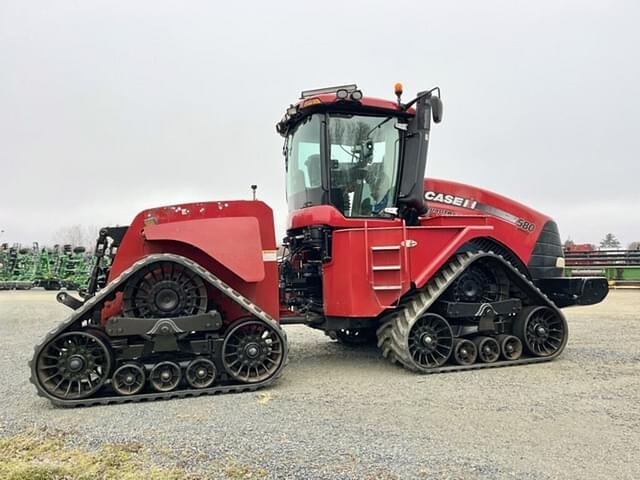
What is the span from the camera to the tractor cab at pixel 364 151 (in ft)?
19.3

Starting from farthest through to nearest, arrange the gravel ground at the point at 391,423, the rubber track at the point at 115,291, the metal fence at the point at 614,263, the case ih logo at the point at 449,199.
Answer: the metal fence at the point at 614,263 < the case ih logo at the point at 449,199 < the rubber track at the point at 115,291 < the gravel ground at the point at 391,423

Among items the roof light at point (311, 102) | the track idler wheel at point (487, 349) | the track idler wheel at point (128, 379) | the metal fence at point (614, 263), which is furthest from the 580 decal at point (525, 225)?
the metal fence at point (614, 263)

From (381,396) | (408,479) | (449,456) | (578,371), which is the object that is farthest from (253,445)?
(578,371)

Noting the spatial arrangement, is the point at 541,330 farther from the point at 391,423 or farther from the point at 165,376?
the point at 165,376

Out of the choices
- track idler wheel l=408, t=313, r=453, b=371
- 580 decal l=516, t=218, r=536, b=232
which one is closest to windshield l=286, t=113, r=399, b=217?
track idler wheel l=408, t=313, r=453, b=371

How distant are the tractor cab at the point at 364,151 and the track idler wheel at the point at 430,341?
4.28 feet

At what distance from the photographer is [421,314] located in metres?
5.50

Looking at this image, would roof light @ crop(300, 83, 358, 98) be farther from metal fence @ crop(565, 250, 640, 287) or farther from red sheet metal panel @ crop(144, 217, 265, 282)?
metal fence @ crop(565, 250, 640, 287)

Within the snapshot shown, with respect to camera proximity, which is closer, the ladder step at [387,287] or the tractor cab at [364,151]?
the ladder step at [387,287]

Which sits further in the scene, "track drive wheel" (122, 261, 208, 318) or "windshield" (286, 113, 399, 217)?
"windshield" (286, 113, 399, 217)

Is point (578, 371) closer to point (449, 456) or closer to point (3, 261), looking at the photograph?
point (449, 456)

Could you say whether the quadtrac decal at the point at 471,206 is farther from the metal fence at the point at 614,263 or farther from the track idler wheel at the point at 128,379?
the metal fence at the point at 614,263

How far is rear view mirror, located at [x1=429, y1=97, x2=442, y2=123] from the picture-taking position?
584 cm

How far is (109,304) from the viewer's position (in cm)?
479
